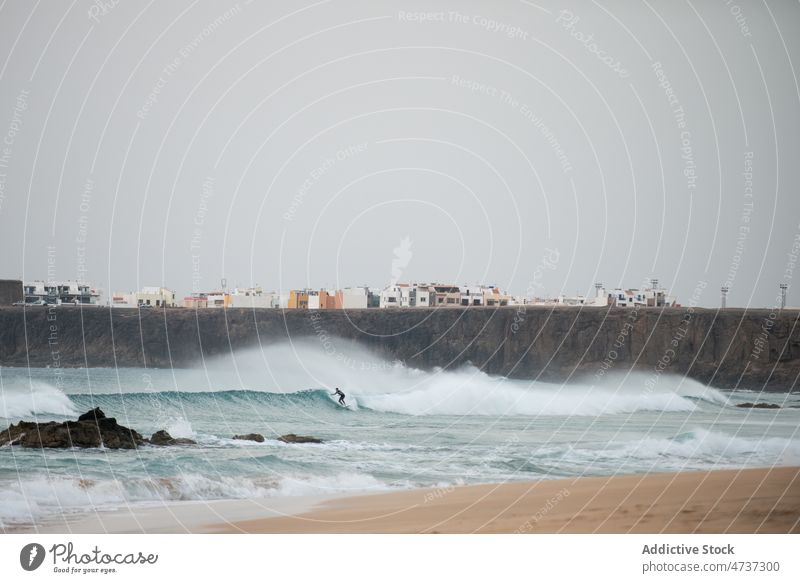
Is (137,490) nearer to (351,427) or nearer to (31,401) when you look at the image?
(351,427)

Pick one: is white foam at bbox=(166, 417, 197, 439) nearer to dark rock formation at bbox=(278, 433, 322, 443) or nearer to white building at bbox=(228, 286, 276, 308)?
dark rock formation at bbox=(278, 433, 322, 443)

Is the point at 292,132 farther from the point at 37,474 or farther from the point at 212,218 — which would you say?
the point at 37,474

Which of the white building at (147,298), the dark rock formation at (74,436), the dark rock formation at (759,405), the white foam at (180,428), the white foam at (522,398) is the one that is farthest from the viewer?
the dark rock formation at (759,405)

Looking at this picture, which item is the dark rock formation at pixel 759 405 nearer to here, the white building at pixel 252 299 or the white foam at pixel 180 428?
the white building at pixel 252 299

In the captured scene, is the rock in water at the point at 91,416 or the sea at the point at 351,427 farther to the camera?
the rock in water at the point at 91,416

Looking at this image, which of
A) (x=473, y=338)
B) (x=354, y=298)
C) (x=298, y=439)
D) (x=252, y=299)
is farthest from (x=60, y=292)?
(x=473, y=338)

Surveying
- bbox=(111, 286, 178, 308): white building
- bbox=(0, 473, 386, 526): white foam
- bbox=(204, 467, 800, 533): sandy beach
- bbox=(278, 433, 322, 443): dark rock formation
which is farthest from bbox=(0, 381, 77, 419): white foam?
bbox=(204, 467, 800, 533): sandy beach

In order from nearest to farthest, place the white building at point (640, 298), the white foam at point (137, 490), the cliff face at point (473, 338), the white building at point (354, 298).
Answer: the white foam at point (137, 490) → the white building at point (640, 298) → the white building at point (354, 298) → the cliff face at point (473, 338)

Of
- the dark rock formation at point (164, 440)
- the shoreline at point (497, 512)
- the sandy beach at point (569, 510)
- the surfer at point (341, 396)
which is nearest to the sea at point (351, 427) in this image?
the surfer at point (341, 396)
